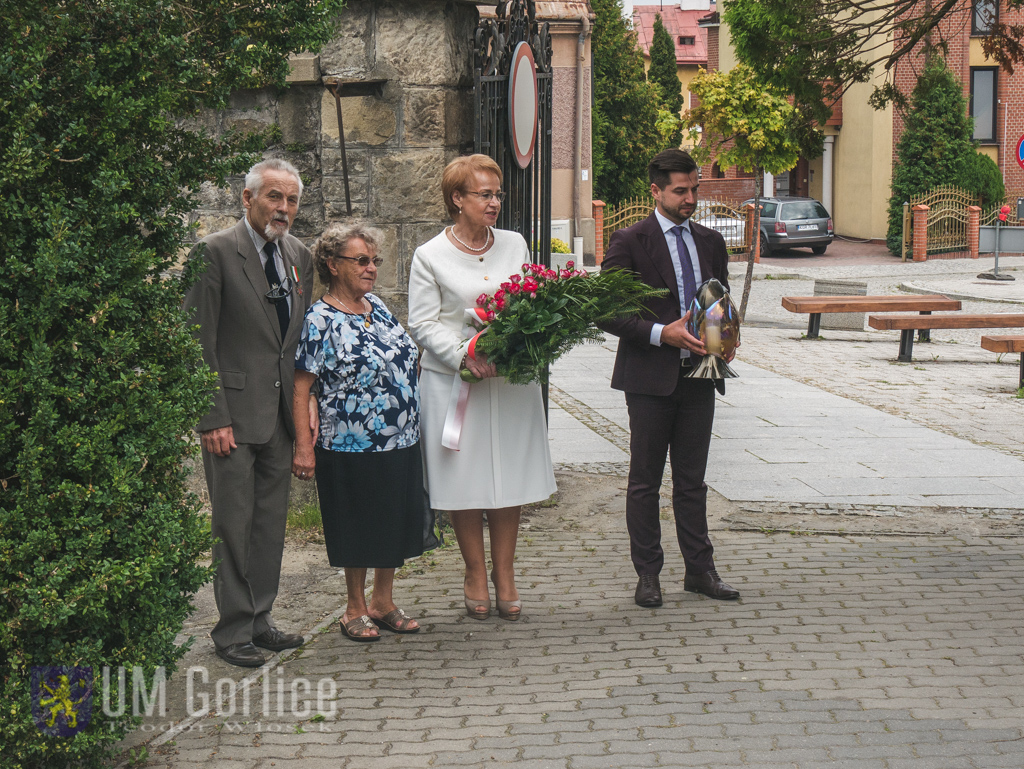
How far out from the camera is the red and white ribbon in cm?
507

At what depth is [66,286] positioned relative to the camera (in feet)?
10.6

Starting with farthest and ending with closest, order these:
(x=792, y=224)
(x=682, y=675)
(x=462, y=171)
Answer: (x=792, y=224)
(x=462, y=171)
(x=682, y=675)

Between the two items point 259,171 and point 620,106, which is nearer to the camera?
point 259,171

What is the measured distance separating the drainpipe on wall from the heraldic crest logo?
93.2ft

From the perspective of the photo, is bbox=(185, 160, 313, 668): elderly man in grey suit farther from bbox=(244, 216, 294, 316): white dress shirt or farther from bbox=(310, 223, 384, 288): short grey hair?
bbox=(310, 223, 384, 288): short grey hair

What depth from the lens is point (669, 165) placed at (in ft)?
17.5

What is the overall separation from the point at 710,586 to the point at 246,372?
2.43 metres

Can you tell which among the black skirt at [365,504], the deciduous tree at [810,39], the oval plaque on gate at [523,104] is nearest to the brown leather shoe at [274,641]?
the black skirt at [365,504]

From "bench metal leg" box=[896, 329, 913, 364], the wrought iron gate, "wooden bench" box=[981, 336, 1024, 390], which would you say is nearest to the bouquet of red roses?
the wrought iron gate

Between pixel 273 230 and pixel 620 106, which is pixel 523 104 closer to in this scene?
pixel 273 230

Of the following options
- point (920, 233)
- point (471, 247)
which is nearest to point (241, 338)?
point (471, 247)

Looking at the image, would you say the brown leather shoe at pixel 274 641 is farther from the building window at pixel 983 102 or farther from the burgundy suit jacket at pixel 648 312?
the building window at pixel 983 102

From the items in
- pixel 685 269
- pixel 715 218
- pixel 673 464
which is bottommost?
pixel 673 464

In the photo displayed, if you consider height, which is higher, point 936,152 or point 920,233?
point 936,152
